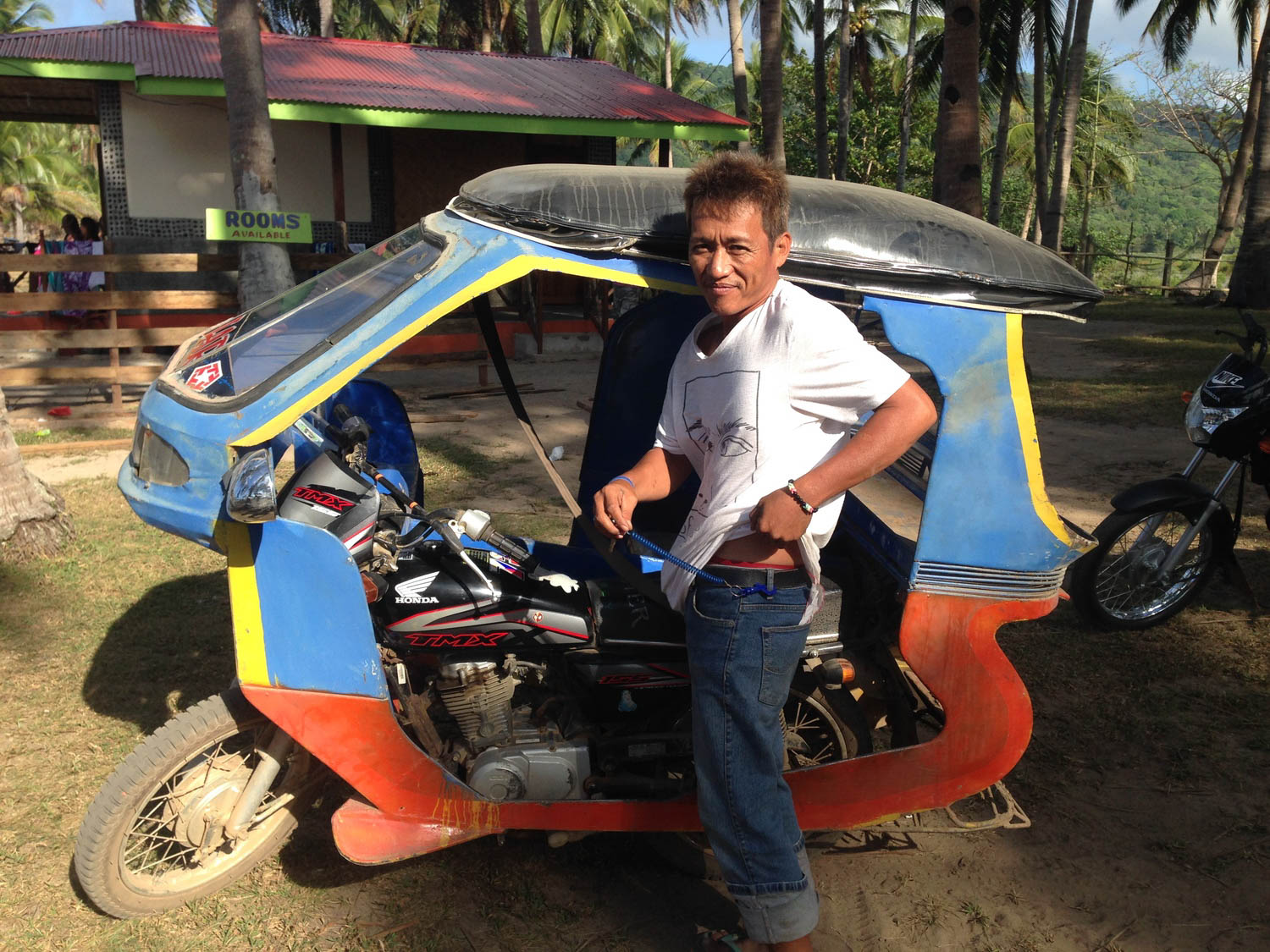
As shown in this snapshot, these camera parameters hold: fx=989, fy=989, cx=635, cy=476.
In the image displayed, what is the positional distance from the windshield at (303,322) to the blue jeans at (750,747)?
106 centimetres

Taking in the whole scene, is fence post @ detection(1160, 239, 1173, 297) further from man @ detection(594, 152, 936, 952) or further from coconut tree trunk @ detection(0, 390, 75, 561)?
man @ detection(594, 152, 936, 952)

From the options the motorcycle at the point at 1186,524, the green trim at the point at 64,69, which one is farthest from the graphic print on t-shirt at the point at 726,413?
the green trim at the point at 64,69

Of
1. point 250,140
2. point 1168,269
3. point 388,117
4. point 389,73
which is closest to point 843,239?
point 250,140

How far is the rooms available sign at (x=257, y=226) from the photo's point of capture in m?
7.63

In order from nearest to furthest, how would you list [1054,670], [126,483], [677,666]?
[126,483] → [677,666] → [1054,670]

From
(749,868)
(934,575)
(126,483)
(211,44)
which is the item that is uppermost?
(211,44)

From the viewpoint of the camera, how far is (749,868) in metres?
2.35

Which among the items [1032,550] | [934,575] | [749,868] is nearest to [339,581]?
[749,868]

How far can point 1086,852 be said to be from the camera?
120 inches

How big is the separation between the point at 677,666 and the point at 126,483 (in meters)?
1.52

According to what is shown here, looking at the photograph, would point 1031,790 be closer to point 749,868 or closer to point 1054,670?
point 1054,670

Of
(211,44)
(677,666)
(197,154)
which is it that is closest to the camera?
(677,666)

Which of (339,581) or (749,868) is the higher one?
(339,581)

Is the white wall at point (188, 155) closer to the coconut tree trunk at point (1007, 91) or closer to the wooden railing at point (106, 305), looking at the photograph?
the wooden railing at point (106, 305)
